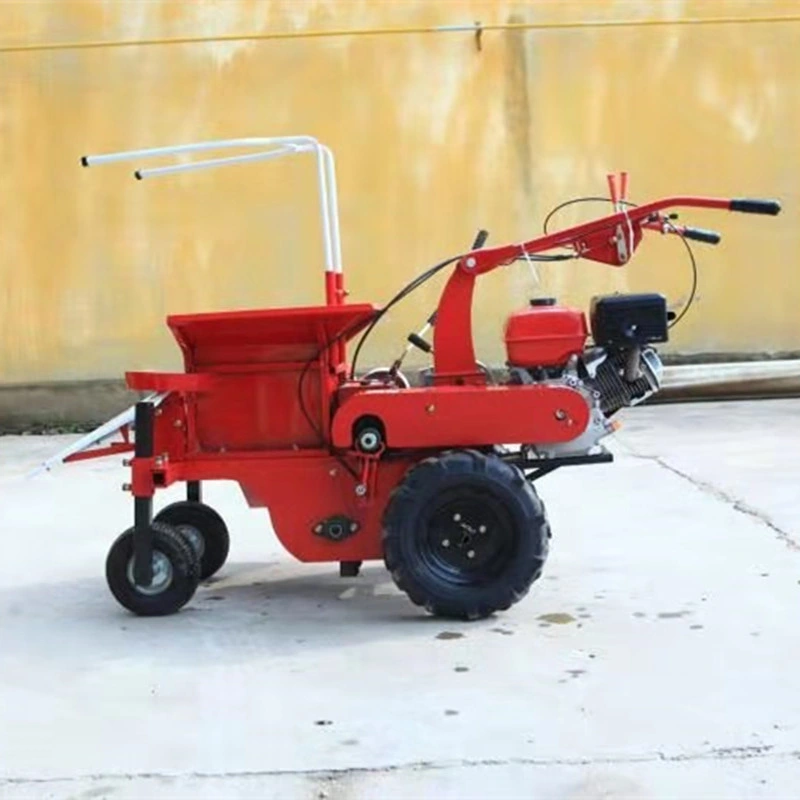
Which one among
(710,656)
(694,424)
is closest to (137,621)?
(710,656)

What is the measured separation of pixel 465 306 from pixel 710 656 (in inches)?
62.7

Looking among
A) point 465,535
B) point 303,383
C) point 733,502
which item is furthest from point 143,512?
point 733,502

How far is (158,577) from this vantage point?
4980mm

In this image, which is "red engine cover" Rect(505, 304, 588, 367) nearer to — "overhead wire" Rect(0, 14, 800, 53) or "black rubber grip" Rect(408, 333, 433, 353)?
"black rubber grip" Rect(408, 333, 433, 353)

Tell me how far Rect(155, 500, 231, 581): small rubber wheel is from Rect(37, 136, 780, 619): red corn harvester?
0.41 metres

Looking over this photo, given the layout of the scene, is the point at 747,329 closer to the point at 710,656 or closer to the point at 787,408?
the point at 787,408

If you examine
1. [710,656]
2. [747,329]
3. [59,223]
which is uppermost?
[59,223]

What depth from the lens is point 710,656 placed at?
433cm

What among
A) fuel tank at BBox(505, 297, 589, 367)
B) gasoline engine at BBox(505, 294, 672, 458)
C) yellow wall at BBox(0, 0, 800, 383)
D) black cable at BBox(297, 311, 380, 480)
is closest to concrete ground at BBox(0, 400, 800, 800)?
black cable at BBox(297, 311, 380, 480)

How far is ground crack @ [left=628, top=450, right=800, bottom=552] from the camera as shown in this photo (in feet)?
19.6

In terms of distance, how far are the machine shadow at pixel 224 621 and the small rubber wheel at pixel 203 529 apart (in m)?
0.09

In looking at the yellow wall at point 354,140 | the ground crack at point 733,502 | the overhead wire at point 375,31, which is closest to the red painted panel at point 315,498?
the ground crack at point 733,502

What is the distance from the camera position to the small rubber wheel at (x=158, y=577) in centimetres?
496

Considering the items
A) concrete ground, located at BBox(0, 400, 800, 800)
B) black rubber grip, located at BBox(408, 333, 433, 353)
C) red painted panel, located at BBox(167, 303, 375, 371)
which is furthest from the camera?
black rubber grip, located at BBox(408, 333, 433, 353)
